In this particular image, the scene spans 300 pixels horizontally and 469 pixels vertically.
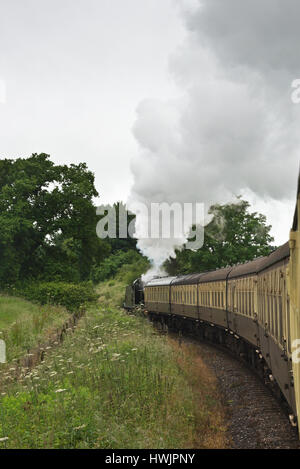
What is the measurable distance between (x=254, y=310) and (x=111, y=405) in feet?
17.2

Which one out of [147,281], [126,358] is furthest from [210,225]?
[126,358]

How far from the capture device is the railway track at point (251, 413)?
9.26 metres

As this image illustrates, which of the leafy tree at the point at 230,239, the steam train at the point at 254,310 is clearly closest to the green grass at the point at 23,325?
the steam train at the point at 254,310

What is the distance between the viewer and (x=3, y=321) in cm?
2375

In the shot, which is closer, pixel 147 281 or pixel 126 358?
pixel 126 358

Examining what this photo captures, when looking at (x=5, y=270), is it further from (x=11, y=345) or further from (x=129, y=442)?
(x=129, y=442)

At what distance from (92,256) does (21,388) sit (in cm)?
3177

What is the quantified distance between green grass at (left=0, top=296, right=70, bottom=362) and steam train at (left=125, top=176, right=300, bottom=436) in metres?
6.03

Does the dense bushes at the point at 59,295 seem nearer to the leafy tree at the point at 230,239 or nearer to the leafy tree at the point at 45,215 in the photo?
the leafy tree at the point at 45,215

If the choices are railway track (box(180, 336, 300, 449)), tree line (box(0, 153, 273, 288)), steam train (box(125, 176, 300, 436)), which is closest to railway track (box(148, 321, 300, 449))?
Result: railway track (box(180, 336, 300, 449))

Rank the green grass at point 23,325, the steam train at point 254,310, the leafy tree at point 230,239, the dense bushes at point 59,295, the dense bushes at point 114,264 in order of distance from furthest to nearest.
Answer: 1. the dense bushes at point 114,264
2. the leafy tree at point 230,239
3. the dense bushes at point 59,295
4. the green grass at point 23,325
5. the steam train at point 254,310

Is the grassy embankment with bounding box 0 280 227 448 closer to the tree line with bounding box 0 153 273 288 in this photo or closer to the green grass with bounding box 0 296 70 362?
the green grass with bounding box 0 296 70 362

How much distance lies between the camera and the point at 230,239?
53344 millimetres

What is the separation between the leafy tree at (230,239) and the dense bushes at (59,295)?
17510mm
